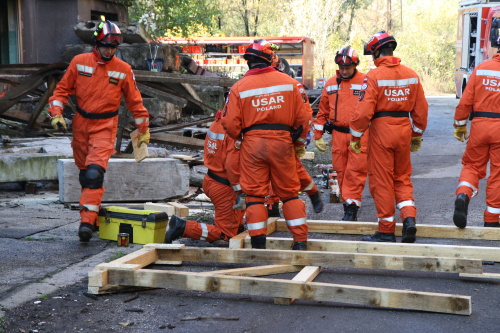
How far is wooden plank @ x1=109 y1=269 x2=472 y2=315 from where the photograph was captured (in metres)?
4.52

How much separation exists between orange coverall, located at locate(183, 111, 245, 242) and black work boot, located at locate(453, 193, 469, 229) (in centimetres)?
210

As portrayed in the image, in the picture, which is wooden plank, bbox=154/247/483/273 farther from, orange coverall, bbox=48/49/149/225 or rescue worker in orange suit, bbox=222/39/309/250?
orange coverall, bbox=48/49/149/225

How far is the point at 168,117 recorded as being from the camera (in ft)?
50.7

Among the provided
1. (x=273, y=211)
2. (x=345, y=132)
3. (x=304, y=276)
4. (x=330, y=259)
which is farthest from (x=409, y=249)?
(x=345, y=132)

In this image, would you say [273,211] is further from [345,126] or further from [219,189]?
[219,189]

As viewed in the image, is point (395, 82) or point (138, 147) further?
point (138, 147)

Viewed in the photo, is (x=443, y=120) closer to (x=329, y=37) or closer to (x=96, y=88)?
Result: (x=96, y=88)

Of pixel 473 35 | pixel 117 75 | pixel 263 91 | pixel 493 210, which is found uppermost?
pixel 473 35

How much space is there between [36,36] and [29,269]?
11.3 meters

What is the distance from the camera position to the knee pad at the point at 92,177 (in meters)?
6.82

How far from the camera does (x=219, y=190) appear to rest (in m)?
6.55

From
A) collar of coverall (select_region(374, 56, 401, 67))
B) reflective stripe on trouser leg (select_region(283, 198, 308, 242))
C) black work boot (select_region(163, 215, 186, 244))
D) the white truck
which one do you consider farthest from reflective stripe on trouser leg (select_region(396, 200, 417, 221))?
the white truck

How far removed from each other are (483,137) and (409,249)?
181 cm

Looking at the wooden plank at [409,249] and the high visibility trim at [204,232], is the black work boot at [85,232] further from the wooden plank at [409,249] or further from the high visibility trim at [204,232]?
the wooden plank at [409,249]
